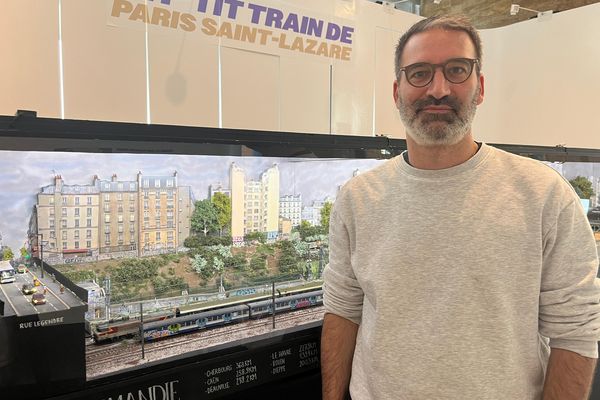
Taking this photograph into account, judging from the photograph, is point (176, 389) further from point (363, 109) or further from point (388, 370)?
point (363, 109)

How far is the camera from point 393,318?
1.18 m

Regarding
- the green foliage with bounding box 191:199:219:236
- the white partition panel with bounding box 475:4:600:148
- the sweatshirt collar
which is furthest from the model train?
the white partition panel with bounding box 475:4:600:148

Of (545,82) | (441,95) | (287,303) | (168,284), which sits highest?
(545,82)

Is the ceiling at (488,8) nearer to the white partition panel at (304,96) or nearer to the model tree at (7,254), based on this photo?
the white partition panel at (304,96)

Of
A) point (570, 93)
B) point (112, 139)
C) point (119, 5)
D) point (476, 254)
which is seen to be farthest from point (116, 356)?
point (570, 93)

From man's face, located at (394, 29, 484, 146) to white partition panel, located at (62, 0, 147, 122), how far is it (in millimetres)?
939

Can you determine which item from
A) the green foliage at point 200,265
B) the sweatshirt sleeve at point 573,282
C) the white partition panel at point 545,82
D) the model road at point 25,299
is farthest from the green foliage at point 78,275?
the white partition panel at point 545,82

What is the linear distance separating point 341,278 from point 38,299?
76 cm

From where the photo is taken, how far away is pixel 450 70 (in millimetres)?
1160

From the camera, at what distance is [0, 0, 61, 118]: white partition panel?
4.47 ft

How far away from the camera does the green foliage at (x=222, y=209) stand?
1.31m

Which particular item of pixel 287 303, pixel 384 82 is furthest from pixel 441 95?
pixel 384 82

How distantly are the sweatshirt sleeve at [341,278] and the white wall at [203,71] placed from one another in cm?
75

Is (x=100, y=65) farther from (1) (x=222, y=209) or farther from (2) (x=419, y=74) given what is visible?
(2) (x=419, y=74)
